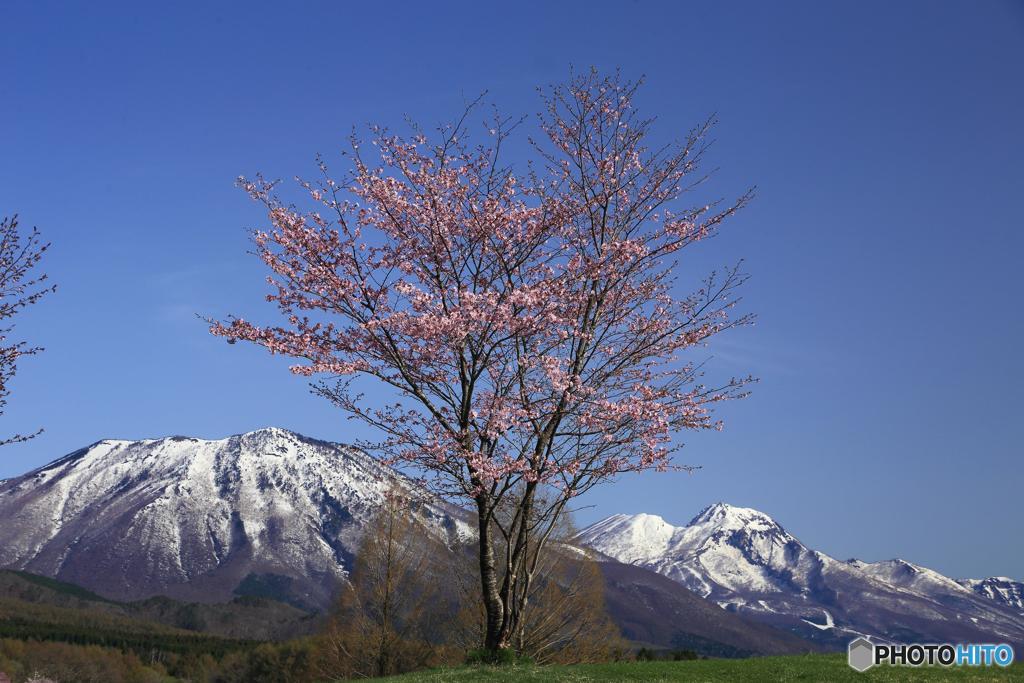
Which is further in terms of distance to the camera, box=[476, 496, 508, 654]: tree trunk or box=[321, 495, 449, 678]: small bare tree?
box=[321, 495, 449, 678]: small bare tree

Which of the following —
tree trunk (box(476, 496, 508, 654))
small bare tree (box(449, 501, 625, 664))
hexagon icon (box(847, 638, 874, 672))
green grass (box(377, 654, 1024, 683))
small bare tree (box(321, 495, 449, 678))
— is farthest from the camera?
small bare tree (box(321, 495, 449, 678))

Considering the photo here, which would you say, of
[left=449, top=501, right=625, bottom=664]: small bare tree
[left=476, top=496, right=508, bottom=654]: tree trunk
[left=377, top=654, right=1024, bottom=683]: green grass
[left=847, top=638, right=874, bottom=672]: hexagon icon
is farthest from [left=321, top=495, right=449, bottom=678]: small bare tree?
[left=847, top=638, right=874, bottom=672]: hexagon icon

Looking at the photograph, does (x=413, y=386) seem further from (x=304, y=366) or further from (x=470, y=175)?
(x=470, y=175)

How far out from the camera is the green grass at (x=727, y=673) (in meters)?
24.4

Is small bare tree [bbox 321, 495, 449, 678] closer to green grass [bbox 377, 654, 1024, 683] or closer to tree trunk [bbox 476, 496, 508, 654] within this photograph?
tree trunk [bbox 476, 496, 508, 654]

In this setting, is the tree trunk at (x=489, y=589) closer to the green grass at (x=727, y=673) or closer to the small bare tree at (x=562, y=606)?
the green grass at (x=727, y=673)

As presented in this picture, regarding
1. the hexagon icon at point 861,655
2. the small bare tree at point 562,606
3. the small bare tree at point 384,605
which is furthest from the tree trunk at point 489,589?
the small bare tree at point 384,605

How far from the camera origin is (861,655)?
2689 cm
